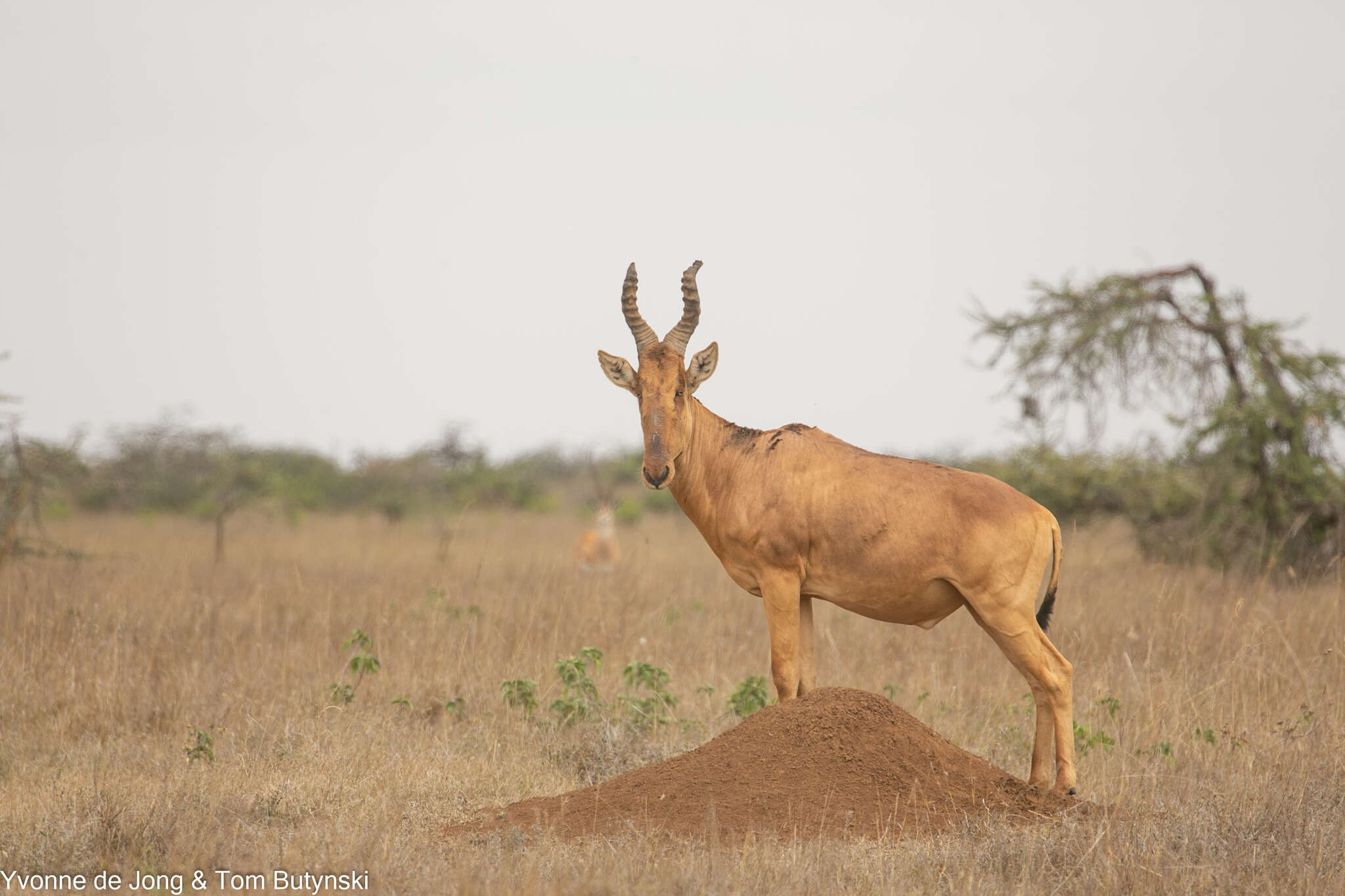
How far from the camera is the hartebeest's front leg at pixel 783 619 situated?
21.9 ft

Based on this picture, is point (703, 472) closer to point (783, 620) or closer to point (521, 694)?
point (783, 620)

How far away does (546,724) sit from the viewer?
8.30 meters

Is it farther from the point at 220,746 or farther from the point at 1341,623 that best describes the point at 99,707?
the point at 1341,623

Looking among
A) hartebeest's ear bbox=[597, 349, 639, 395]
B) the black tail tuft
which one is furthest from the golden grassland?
hartebeest's ear bbox=[597, 349, 639, 395]

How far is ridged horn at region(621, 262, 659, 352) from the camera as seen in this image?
6898 millimetres

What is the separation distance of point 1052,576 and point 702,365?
2.54 metres

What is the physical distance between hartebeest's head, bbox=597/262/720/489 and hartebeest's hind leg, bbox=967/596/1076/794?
2.09 m

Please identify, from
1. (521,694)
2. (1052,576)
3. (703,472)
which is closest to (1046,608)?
(1052,576)

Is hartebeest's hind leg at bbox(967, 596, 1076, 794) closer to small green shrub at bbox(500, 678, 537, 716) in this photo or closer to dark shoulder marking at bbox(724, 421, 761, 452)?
dark shoulder marking at bbox(724, 421, 761, 452)

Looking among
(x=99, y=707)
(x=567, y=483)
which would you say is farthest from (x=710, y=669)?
(x=567, y=483)

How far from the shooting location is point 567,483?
4144 cm

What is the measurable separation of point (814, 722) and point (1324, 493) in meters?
10.7

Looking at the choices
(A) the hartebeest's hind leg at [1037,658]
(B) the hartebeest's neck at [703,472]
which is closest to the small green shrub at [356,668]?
(B) the hartebeest's neck at [703,472]

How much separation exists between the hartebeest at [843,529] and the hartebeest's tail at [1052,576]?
1 centimetres
